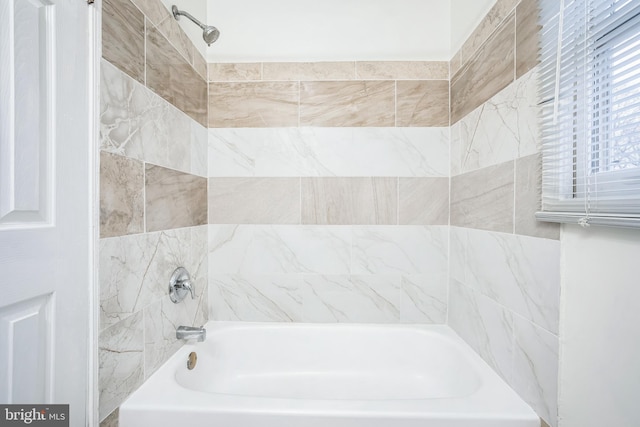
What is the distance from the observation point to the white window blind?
0.64 m

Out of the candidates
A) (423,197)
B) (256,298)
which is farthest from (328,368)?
(423,197)

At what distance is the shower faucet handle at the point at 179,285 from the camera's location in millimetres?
1241

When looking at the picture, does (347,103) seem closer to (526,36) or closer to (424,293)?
(526,36)

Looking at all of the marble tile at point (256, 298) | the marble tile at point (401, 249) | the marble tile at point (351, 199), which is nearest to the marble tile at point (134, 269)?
the marble tile at point (256, 298)

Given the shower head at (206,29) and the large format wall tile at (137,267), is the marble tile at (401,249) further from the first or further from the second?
the shower head at (206,29)

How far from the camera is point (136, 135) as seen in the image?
39.7 inches

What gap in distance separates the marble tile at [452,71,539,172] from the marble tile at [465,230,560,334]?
0.31 meters

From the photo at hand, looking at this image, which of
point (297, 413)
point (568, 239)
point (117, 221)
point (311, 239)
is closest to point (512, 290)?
point (568, 239)

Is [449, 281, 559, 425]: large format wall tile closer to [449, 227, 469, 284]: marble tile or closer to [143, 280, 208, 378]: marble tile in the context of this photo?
[449, 227, 469, 284]: marble tile

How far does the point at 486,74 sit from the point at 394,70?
1.71 ft

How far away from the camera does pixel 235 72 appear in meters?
1.64

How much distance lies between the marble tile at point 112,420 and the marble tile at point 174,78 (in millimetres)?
1121

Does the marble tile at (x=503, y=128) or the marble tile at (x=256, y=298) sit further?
the marble tile at (x=256, y=298)

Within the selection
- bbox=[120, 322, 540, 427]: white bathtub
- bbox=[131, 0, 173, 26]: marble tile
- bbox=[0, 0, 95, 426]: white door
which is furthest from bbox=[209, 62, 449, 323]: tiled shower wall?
bbox=[0, 0, 95, 426]: white door
